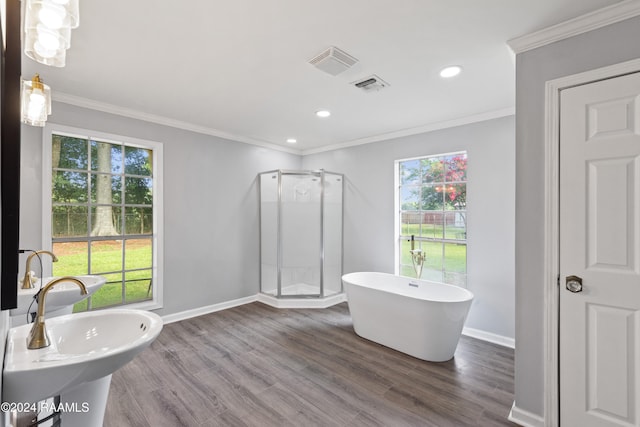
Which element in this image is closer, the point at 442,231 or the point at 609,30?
the point at 609,30

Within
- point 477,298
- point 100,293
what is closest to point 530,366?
point 477,298

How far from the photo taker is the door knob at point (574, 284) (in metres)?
1.70

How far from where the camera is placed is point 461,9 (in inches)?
64.8

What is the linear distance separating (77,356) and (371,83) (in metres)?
2.57

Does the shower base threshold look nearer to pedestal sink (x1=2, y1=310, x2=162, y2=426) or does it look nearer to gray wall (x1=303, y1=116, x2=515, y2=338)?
gray wall (x1=303, y1=116, x2=515, y2=338)

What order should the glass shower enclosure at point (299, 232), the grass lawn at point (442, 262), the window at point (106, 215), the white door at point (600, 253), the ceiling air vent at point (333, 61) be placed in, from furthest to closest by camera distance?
the glass shower enclosure at point (299, 232) < the grass lawn at point (442, 262) < the window at point (106, 215) < the ceiling air vent at point (333, 61) < the white door at point (600, 253)

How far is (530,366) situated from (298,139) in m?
3.75

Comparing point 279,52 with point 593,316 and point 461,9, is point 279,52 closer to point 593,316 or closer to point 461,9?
point 461,9

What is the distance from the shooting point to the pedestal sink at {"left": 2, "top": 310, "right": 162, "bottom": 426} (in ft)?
3.15

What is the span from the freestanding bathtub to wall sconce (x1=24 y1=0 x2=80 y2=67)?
112 inches

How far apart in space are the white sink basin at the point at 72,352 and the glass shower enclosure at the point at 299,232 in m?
2.90

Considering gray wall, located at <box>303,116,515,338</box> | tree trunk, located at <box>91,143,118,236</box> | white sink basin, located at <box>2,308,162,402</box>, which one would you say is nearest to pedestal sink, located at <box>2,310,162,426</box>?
white sink basin, located at <box>2,308,162,402</box>

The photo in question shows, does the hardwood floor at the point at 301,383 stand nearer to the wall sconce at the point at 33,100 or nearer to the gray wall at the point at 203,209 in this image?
the gray wall at the point at 203,209

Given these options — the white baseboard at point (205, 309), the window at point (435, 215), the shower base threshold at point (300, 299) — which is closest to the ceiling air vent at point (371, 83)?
the window at point (435, 215)
